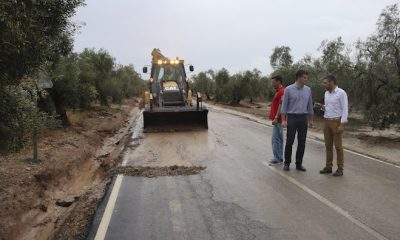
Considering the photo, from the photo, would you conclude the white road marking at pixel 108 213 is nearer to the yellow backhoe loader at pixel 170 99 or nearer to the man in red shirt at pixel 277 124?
the man in red shirt at pixel 277 124

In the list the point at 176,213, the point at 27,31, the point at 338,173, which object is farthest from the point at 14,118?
the point at 338,173

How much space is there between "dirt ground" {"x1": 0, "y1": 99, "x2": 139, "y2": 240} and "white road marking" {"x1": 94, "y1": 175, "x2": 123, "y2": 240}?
0.73ft

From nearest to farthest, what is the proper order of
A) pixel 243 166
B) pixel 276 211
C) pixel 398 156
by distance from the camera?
pixel 276 211, pixel 243 166, pixel 398 156

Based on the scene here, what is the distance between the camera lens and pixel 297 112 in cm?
1093

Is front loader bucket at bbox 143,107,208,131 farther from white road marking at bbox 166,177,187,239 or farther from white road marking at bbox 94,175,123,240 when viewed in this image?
white road marking at bbox 166,177,187,239

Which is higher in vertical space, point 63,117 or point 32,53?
point 32,53

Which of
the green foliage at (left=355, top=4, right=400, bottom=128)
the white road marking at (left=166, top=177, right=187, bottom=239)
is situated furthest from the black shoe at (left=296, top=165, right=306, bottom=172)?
the green foliage at (left=355, top=4, right=400, bottom=128)

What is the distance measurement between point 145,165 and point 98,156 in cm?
400

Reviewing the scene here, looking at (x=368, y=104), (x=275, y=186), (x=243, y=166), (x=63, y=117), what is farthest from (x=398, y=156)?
(x=63, y=117)

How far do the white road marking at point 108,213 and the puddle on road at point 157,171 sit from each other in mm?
703

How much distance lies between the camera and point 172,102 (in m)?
23.5

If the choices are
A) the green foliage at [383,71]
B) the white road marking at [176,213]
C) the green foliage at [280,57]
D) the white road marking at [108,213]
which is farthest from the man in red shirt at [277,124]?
the green foliage at [280,57]

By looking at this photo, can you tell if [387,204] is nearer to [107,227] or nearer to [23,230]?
[107,227]

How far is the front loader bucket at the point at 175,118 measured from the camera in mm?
21203
